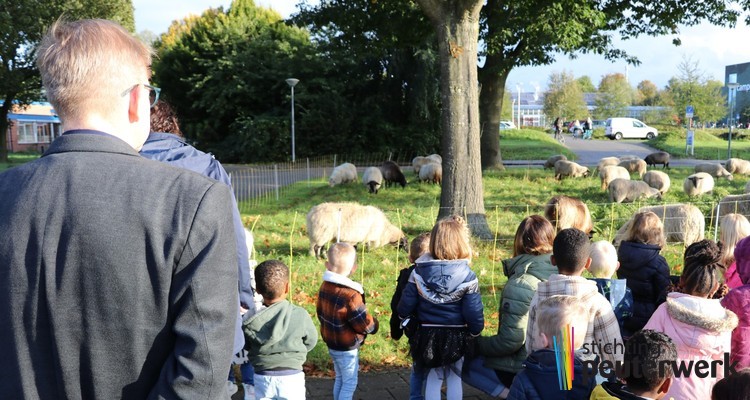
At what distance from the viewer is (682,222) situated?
9.90 metres

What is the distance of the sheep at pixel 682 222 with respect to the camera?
945 centimetres

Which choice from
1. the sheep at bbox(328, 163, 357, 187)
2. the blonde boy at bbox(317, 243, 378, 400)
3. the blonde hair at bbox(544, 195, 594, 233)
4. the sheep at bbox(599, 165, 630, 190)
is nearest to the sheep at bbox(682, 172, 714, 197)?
the sheep at bbox(599, 165, 630, 190)

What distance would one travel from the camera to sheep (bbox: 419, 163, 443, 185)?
19.3 meters

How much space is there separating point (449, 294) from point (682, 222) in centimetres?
729

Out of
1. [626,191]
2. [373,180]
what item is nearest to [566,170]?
[626,191]

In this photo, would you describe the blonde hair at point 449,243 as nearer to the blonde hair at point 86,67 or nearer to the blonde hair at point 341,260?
the blonde hair at point 341,260

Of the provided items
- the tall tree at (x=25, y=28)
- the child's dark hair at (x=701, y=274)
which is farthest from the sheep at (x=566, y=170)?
the tall tree at (x=25, y=28)

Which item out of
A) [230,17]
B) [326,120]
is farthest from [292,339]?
[230,17]

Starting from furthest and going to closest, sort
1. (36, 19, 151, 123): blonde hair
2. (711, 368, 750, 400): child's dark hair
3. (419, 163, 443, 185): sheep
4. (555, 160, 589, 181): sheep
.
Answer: (419, 163, 443, 185): sheep
(555, 160, 589, 181): sheep
(711, 368, 750, 400): child's dark hair
(36, 19, 151, 123): blonde hair

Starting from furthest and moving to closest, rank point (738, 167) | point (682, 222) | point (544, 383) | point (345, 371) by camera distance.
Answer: point (738, 167) → point (682, 222) → point (345, 371) → point (544, 383)

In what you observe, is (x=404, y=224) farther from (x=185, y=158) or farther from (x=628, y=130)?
(x=628, y=130)

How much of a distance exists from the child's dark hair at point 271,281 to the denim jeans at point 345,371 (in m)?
0.76

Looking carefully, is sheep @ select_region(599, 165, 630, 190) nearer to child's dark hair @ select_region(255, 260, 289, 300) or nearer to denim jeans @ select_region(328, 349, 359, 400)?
denim jeans @ select_region(328, 349, 359, 400)

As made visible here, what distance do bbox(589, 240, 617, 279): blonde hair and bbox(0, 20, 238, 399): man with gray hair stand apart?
3243 mm
